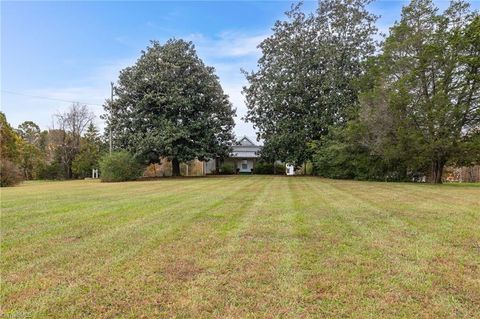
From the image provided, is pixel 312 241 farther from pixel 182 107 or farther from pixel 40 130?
pixel 40 130

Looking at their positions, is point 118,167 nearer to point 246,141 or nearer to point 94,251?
point 94,251

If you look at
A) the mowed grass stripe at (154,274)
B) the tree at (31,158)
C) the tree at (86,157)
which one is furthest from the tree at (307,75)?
the tree at (31,158)

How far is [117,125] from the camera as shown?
2519cm

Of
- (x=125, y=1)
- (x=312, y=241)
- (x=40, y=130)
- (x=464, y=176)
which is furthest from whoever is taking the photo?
(x=40, y=130)

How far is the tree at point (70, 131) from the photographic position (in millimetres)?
36906

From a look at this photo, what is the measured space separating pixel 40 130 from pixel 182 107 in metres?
27.4

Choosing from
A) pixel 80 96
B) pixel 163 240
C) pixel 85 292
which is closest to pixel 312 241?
pixel 163 240

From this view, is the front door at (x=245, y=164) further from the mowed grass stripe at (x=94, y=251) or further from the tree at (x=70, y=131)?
the mowed grass stripe at (x=94, y=251)

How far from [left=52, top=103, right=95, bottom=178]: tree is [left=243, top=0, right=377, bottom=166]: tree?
2081 centimetres

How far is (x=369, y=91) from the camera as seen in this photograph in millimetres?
20125

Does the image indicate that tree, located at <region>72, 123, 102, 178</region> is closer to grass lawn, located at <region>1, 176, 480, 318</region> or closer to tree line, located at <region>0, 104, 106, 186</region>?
tree line, located at <region>0, 104, 106, 186</region>

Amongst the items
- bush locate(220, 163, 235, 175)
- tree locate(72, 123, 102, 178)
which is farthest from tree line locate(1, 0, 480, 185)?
bush locate(220, 163, 235, 175)

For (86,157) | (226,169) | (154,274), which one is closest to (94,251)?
(154,274)

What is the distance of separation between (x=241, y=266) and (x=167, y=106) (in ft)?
71.3
